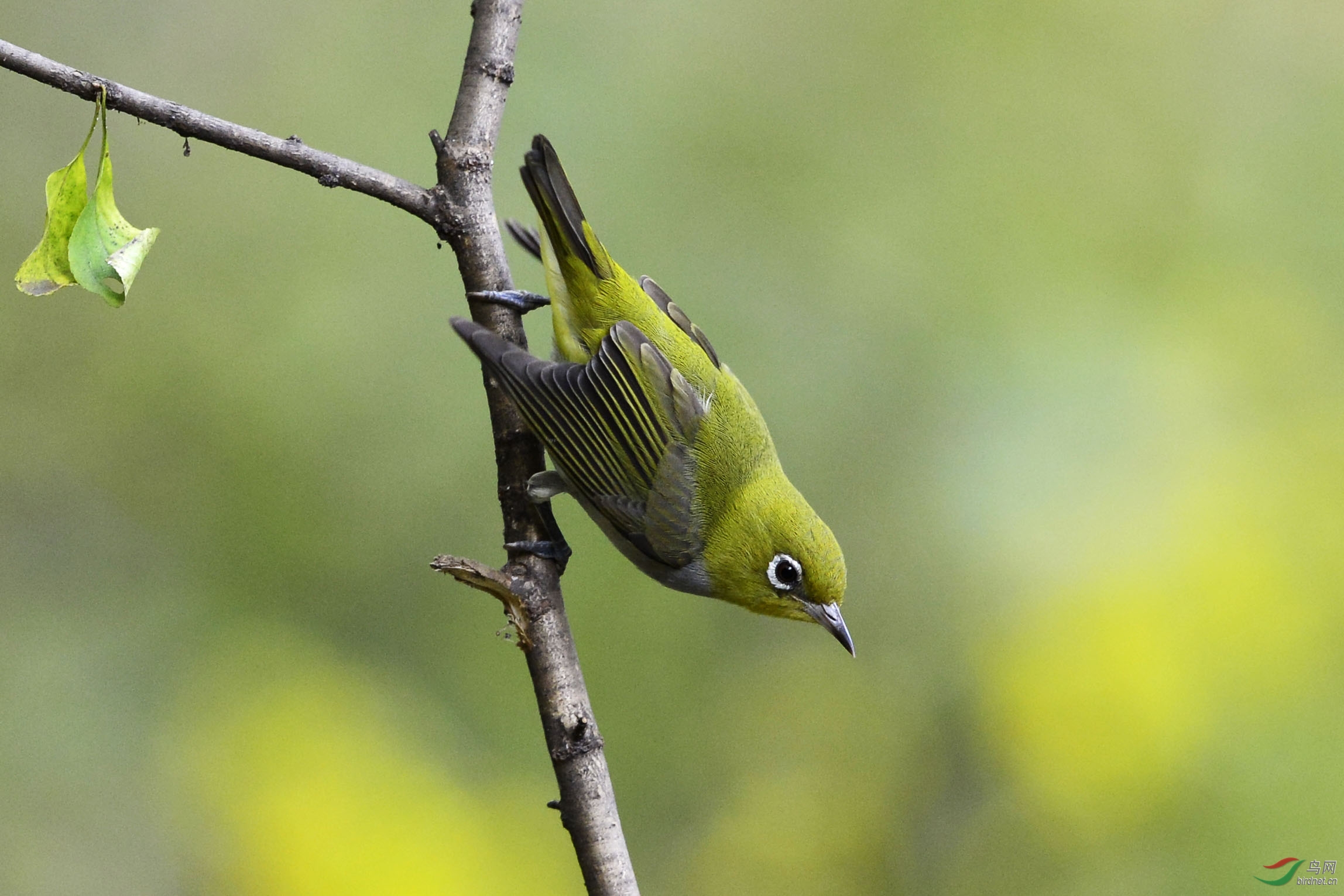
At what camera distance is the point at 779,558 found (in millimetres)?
2094

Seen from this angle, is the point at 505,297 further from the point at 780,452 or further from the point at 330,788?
the point at 330,788

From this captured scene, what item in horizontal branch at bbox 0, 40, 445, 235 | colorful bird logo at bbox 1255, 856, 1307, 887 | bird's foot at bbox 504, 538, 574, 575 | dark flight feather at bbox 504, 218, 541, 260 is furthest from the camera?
colorful bird logo at bbox 1255, 856, 1307, 887

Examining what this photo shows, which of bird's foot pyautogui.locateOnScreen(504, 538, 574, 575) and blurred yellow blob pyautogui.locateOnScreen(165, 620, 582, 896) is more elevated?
bird's foot pyautogui.locateOnScreen(504, 538, 574, 575)

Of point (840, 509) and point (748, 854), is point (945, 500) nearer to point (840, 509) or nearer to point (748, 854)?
point (840, 509)

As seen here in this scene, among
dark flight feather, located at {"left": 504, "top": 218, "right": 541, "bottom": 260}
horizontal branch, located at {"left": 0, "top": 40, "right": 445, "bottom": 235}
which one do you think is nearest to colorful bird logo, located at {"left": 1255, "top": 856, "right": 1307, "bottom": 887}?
dark flight feather, located at {"left": 504, "top": 218, "right": 541, "bottom": 260}

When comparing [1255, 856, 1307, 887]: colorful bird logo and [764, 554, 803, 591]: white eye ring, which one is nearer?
[764, 554, 803, 591]: white eye ring

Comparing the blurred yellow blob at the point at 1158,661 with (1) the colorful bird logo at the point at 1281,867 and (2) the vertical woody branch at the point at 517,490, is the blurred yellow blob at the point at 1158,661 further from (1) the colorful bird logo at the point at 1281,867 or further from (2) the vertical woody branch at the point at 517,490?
(2) the vertical woody branch at the point at 517,490

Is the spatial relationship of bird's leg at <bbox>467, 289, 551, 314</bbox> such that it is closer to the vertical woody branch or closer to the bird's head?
the vertical woody branch

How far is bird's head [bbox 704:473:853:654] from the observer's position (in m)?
2.08

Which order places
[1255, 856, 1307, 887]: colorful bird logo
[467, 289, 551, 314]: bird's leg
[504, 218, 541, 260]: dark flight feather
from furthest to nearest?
[1255, 856, 1307, 887]: colorful bird logo
[504, 218, 541, 260]: dark flight feather
[467, 289, 551, 314]: bird's leg

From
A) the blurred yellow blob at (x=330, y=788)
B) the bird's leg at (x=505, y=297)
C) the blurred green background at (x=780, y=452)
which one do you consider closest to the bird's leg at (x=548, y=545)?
the bird's leg at (x=505, y=297)

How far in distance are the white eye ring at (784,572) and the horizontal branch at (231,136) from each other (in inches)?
36.1

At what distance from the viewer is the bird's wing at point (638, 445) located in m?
2.08

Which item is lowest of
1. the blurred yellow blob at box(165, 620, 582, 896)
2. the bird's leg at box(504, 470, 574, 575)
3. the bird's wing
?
the blurred yellow blob at box(165, 620, 582, 896)
